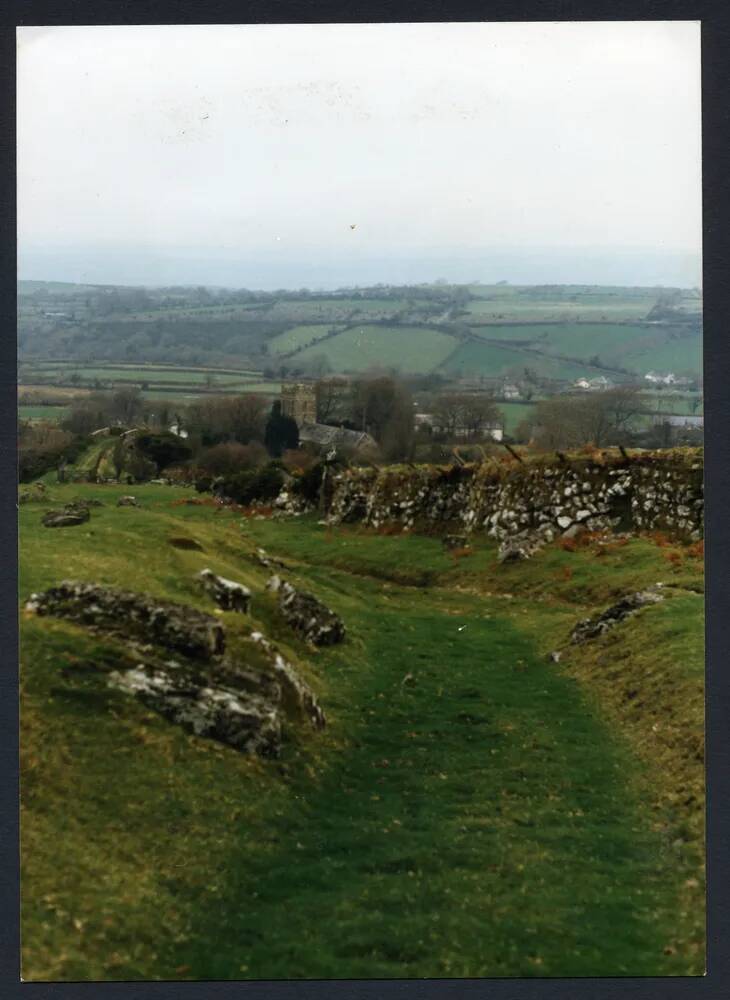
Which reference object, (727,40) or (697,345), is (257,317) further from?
(727,40)

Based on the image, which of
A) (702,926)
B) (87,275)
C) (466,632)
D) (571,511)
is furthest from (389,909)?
(87,275)

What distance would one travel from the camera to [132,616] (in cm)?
1702

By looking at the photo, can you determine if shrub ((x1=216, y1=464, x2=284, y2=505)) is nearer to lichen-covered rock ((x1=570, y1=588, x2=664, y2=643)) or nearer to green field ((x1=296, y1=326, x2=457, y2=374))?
green field ((x1=296, y1=326, x2=457, y2=374))

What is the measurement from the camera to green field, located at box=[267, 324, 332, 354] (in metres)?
19.3

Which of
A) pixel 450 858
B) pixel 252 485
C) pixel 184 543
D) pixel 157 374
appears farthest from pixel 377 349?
pixel 450 858

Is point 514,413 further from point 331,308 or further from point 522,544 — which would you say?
point 331,308

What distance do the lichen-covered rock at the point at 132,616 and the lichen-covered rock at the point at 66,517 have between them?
1.57 meters

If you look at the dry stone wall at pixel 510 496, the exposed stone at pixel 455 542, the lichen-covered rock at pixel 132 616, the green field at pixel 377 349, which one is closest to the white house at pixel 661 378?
the dry stone wall at pixel 510 496

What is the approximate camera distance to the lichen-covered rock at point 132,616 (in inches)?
666

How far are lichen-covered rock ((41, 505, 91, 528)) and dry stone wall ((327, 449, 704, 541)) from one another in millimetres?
4744

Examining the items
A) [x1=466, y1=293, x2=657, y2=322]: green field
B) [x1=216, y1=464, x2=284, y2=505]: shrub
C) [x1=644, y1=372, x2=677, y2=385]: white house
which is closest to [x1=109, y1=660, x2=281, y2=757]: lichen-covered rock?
[x1=216, y1=464, x2=284, y2=505]: shrub

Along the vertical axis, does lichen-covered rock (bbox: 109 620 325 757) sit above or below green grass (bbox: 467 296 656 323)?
below

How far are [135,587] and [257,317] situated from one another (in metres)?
5.16

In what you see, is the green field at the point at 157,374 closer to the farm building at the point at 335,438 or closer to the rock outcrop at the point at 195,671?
the farm building at the point at 335,438
